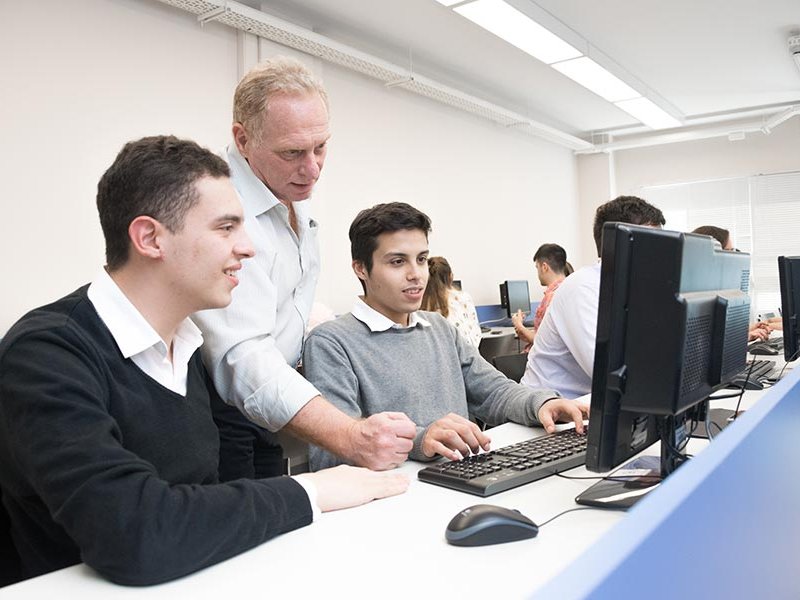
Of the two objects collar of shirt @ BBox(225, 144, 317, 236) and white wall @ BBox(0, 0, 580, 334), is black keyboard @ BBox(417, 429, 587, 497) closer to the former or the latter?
collar of shirt @ BBox(225, 144, 317, 236)

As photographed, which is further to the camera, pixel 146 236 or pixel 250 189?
pixel 250 189

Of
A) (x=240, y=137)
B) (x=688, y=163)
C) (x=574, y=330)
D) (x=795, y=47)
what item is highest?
(x=795, y=47)

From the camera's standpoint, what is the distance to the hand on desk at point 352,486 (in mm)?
1076

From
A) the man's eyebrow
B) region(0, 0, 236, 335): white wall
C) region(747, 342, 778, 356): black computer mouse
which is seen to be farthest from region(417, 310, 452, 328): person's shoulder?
region(0, 0, 236, 335): white wall

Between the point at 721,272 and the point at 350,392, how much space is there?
2.74 feet

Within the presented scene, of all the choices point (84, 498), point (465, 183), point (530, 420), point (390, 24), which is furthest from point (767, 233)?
point (84, 498)

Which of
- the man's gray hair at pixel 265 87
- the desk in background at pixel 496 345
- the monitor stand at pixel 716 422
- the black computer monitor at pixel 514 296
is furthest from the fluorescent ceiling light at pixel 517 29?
the monitor stand at pixel 716 422

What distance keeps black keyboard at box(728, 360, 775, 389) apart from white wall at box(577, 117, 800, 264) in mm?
6683

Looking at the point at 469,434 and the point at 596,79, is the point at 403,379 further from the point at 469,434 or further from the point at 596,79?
the point at 596,79

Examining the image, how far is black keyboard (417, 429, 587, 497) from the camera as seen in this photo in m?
1.15

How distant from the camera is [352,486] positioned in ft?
3.65

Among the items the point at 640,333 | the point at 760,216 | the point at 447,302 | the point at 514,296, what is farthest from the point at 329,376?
the point at 760,216

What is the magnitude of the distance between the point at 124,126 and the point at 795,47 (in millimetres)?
5182

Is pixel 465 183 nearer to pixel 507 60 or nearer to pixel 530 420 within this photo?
pixel 507 60
